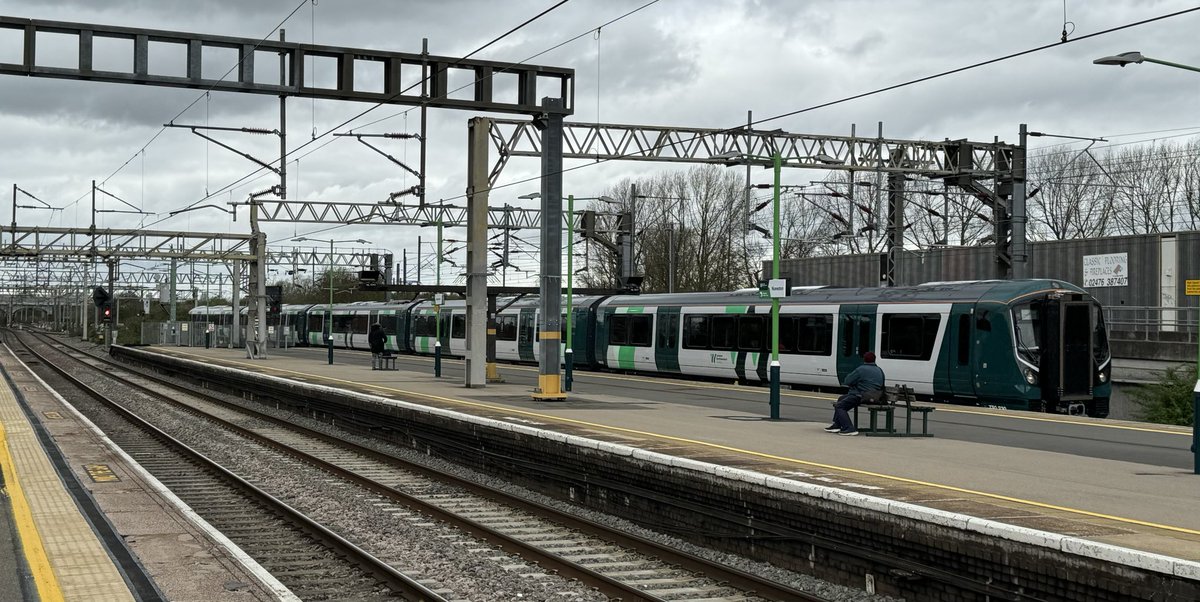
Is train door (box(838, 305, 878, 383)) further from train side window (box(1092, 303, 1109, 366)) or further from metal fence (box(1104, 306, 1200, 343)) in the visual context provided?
metal fence (box(1104, 306, 1200, 343))

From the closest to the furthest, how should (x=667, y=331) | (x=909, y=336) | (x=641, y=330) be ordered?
(x=909, y=336) < (x=667, y=331) < (x=641, y=330)

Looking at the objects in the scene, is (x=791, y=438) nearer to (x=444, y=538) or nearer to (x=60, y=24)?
(x=444, y=538)

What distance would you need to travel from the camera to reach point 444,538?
12.4 m

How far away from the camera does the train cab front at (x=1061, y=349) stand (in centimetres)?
2414

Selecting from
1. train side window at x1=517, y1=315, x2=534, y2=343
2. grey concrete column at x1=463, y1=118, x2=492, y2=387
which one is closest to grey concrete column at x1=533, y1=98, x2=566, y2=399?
grey concrete column at x1=463, y1=118, x2=492, y2=387

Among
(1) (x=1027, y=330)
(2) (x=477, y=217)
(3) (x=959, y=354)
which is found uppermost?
(2) (x=477, y=217)

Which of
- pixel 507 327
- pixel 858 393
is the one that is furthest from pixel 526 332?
pixel 858 393

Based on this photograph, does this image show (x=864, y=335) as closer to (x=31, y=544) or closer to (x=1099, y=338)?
(x=1099, y=338)

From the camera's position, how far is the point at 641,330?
38625 mm

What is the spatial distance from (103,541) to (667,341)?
27.0 metres

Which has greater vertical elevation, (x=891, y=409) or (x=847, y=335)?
(x=847, y=335)

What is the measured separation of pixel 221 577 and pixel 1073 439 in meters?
13.0

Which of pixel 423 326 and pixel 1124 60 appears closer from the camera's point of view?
pixel 1124 60

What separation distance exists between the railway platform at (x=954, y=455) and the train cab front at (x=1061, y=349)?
74.2 inches
